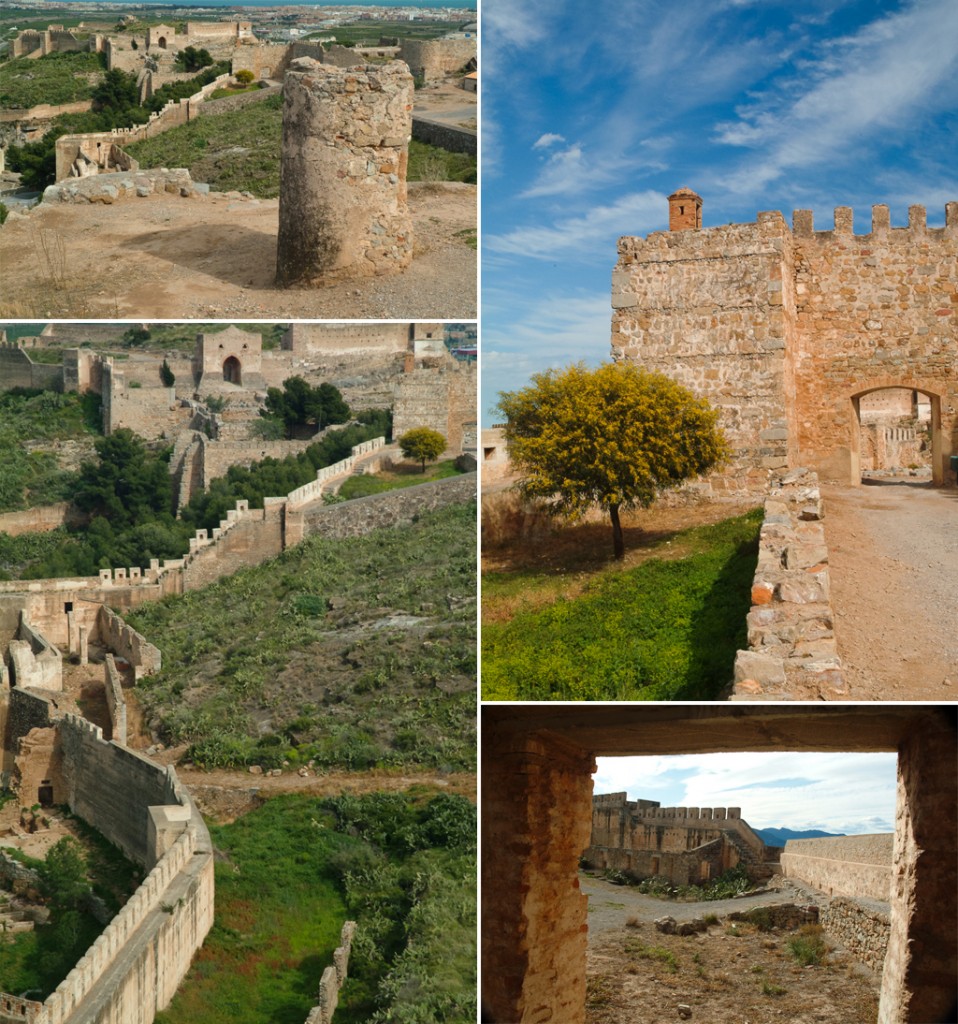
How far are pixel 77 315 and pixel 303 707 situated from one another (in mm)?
13059

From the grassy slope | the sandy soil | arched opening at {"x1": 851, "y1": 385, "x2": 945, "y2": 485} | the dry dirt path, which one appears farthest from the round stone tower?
the grassy slope

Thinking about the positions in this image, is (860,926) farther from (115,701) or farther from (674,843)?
(115,701)

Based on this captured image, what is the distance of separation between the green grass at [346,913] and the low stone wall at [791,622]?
5971 millimetres

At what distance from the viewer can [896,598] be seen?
714 cm

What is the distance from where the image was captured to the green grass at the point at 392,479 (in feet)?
84.5

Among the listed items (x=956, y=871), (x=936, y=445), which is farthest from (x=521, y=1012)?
(x=936, y=445)

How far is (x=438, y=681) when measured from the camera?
20.1 metres

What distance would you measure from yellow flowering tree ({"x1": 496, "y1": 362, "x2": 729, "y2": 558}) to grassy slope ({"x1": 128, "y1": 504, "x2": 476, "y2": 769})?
28.7ft

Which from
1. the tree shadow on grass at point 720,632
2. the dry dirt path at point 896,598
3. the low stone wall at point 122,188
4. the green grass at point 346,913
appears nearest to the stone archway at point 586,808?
the dry dirt path at point 896,598

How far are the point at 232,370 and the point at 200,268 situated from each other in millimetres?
25509

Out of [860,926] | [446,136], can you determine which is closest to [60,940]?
[860,926]

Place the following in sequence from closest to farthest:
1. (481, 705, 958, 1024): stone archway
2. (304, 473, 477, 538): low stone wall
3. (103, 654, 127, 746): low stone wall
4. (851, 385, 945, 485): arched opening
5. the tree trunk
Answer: (481, 705, 958, 1024): stone archway
the tree trunk
(851, 385, 945, 485): arched opening
(103, 654, 127, 746): low stone wall
(304, 473, 477, 538): low stone wall

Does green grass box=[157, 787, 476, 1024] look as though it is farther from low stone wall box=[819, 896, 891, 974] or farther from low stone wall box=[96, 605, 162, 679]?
low stone wall box=[96, 605, 162, 679]

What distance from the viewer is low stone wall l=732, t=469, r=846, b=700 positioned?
539 cm
